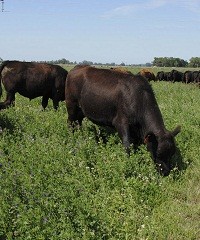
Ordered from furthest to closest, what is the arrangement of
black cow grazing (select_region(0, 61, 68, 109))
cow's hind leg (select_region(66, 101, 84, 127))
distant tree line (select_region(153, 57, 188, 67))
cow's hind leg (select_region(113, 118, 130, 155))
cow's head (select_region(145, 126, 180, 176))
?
distant tree line (select_region(153, 57, 188, 67))
black cow grazing (select_region(0, 61, 68, 109))
cow's hind leg (select_region(66, 101, 84, 127))
cow's hind leg (select_region(113, 118, 130, 155))
cow's head (select_region(145, 126, 180, 176))

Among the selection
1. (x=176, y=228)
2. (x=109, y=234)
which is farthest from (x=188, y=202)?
(x=109, y=234)

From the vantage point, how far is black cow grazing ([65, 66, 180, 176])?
6969 millimetres

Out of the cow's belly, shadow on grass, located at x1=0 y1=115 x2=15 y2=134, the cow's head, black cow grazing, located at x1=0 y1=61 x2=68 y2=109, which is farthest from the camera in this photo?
black cow grazing, located at x1=0 y1=61 x2=68 y2=109

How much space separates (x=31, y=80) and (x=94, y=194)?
25.0ft

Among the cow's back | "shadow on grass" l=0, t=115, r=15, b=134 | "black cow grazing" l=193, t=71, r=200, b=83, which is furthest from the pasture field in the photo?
"black cow grazing" l=193, t=71, r=200, b=83

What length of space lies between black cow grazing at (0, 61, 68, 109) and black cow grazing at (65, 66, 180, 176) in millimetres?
3110

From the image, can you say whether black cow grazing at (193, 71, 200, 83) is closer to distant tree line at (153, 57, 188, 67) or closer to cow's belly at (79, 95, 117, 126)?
cow's belly at (79, 95, 117, 126)

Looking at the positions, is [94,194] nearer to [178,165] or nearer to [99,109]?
[178,165]

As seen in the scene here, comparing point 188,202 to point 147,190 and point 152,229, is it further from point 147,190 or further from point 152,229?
point 152,229

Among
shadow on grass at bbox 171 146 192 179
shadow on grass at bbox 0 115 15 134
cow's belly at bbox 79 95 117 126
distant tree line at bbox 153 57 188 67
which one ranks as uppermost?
distant tree line at bbox 153 57 188 67

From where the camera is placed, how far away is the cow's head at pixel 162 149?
6824mm

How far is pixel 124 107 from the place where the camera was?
8.01m

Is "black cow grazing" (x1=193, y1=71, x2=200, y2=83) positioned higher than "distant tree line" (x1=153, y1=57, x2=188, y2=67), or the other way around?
"distant tree line" (x1=153, y1=57, x2=188, y2=67)

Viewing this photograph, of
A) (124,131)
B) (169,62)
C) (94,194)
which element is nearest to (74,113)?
(124,131)
